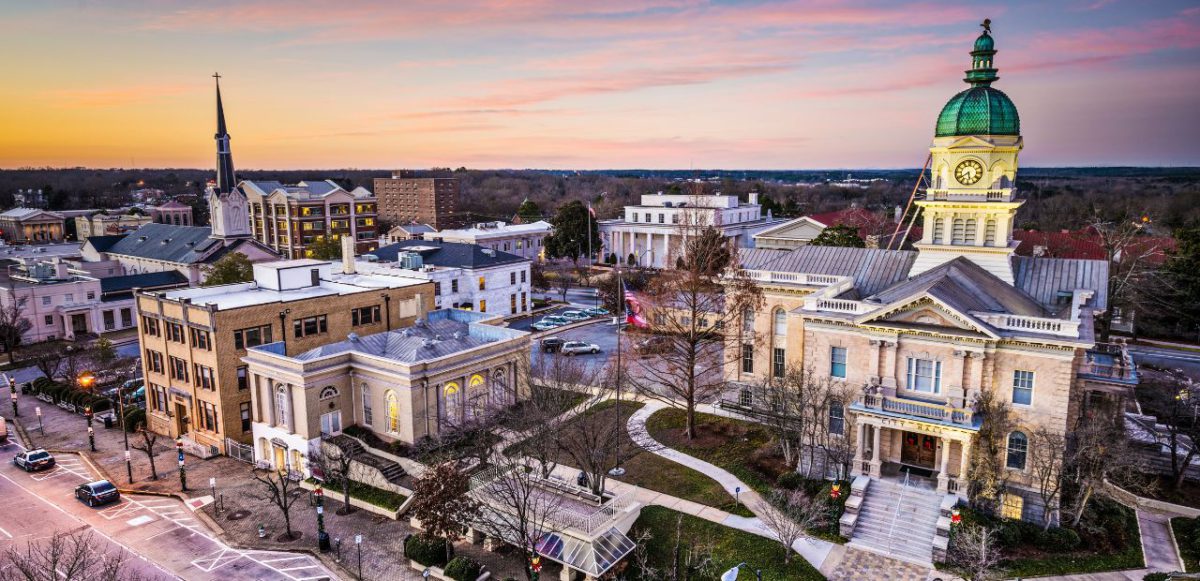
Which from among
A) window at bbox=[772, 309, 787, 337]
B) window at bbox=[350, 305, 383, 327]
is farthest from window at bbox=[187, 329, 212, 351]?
window at bbox=[772, 309, 787, 337]

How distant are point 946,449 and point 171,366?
4582cm

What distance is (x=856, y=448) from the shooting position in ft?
116

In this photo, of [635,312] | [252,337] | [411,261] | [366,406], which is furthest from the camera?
[411,261]

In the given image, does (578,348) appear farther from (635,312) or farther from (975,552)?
(975,552)

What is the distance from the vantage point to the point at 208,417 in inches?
1711

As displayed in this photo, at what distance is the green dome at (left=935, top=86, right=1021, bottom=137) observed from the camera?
38469mm

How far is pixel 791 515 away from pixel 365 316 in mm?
31107

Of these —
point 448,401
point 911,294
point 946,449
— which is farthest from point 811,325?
point 448,401

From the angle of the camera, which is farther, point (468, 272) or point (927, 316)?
point (468, 272)

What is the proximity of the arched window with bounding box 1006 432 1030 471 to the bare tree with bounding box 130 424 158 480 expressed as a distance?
4531 centimetres

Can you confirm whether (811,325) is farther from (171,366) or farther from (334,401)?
(171,366)

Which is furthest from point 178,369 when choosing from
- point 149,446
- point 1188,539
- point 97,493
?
point 1188,539

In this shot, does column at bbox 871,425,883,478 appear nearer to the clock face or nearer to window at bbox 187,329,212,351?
the clock face

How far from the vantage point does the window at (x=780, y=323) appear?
4406 cm
